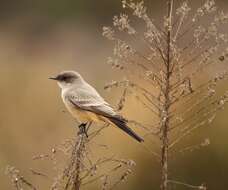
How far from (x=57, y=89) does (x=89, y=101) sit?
476cm

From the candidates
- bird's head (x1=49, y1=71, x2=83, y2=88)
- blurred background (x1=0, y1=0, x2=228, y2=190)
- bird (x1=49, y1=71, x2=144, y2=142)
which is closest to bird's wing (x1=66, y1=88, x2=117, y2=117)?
bird (x1=49, y1=71, x2=144, y2=142)

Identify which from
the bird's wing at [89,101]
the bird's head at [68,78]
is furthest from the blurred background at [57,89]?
the bird's wing at [89,101]

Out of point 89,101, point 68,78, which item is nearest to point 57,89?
point 68,78

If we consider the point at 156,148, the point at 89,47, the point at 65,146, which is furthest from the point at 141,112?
the point at 89,47

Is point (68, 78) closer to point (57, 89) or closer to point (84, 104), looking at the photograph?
point (84, 104)

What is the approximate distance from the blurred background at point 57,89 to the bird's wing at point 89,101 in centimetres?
244

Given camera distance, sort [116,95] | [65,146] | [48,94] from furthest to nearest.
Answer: [48,94] < [116,95] < [65,146]

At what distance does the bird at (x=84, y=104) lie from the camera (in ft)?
15.6

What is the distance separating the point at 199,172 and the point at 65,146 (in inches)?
166

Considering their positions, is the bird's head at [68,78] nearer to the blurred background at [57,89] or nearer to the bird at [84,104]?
the bird at [84,104]

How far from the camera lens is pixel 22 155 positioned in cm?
854

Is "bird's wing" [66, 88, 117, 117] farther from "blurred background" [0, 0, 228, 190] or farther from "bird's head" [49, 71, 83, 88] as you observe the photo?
"blurred background" [0, 0, 228, 190]

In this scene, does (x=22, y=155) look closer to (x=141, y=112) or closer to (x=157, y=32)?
(x=141, y=112)

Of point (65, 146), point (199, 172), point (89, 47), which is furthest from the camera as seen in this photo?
point (89, 47)
